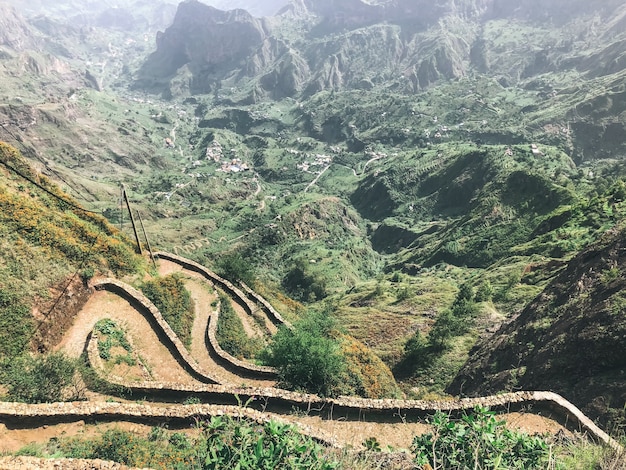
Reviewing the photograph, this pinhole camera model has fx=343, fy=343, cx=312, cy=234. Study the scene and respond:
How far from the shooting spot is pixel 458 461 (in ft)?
25.4

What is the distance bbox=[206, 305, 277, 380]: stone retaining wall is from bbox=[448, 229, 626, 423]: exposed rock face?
18.0 m

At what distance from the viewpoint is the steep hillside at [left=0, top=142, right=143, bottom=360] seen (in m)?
23.4

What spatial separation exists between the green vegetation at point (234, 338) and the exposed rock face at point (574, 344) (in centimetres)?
2010

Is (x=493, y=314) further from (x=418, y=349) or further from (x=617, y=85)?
(x=617, y=85)

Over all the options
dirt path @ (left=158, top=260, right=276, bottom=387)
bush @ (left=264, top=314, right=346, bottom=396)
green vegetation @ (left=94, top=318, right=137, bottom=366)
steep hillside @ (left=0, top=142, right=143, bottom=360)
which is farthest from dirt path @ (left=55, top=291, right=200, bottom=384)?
bush @ (left=264, top=314, right=346, bottom=396)

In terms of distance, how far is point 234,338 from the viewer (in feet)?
115

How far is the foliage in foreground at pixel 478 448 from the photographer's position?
7520mm

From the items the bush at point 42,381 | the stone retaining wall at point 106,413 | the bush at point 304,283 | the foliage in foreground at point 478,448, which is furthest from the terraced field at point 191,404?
the bush at point 304,283

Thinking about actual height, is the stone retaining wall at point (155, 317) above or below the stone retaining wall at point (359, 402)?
above

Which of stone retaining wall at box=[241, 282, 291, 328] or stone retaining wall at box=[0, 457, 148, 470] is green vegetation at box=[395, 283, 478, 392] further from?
stone retaining wall at box=[0, 457, 148, 470]

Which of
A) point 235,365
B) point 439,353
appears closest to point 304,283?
point 439,353

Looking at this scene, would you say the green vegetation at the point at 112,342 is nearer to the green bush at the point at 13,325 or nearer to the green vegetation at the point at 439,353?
the green bush at the point at 13,325

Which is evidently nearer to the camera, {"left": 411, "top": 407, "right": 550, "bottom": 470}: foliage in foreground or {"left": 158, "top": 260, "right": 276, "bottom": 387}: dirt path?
{"left": 411, "top": 407, "right": 550, "bottom": 470}: foliage in foreground

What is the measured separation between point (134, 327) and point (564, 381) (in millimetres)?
33207
